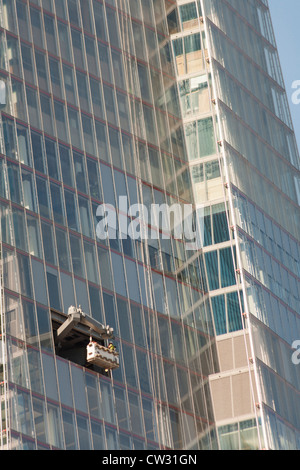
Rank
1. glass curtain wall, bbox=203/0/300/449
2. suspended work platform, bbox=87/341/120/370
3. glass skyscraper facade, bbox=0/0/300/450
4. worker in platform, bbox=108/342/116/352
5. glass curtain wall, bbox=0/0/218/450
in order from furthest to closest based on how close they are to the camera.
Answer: glass curtain wall, bbox=203/0/300/449 < worker in platform, bbox=108/342/116/352 < suspended work platform, bbox=87/341/120/370 < glass skyscraper facade, bbox=0/0/300/450 < glass curtain wall, bbox=0/0/218/450

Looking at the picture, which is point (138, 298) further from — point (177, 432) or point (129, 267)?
point (177, 432)

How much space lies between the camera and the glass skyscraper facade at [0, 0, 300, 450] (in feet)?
226

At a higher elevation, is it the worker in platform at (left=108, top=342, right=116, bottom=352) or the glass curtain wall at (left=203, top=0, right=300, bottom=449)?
the glass curtain wall at (left=203, top=0, right=300, bottom=449)

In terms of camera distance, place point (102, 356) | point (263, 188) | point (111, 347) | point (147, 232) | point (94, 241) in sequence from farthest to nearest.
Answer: point (263, 188) < point (147, 232) < point (94, 241) < point (111, 347) < point (102, 356)

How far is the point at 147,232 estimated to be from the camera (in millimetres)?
81062

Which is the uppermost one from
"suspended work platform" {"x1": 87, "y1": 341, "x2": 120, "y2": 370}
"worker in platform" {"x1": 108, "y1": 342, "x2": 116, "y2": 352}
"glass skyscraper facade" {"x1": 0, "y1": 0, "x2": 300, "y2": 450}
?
"glass skyscraper facade" {"x1": 0, "y1": 0, "x2": 300, "y2": 450}

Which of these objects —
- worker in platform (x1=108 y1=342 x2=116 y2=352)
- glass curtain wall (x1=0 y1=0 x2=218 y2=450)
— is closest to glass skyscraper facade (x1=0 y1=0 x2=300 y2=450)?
glass curtain wall (x1=0 y1=0 x2=218 y2=450)

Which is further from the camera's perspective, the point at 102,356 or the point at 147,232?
the point at 147,232

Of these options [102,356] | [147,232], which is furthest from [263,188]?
[102,356]

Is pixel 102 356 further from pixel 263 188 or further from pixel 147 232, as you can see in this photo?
pixel 263 188

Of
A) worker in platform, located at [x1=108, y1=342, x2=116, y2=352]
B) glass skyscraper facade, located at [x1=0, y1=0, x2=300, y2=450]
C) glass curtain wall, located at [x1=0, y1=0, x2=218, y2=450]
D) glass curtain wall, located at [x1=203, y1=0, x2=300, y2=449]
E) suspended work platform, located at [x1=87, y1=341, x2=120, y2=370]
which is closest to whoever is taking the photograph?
glass curtain wall, located at [x1=0, y1=0, x2=218, y2=450]

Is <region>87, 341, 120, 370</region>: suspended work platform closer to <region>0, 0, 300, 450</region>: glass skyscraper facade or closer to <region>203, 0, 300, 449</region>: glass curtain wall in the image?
<region>0, 0, 300, 450</region>: glass skyscraper facade

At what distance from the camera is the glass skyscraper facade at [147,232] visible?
6894cm

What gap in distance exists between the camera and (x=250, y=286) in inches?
3260
